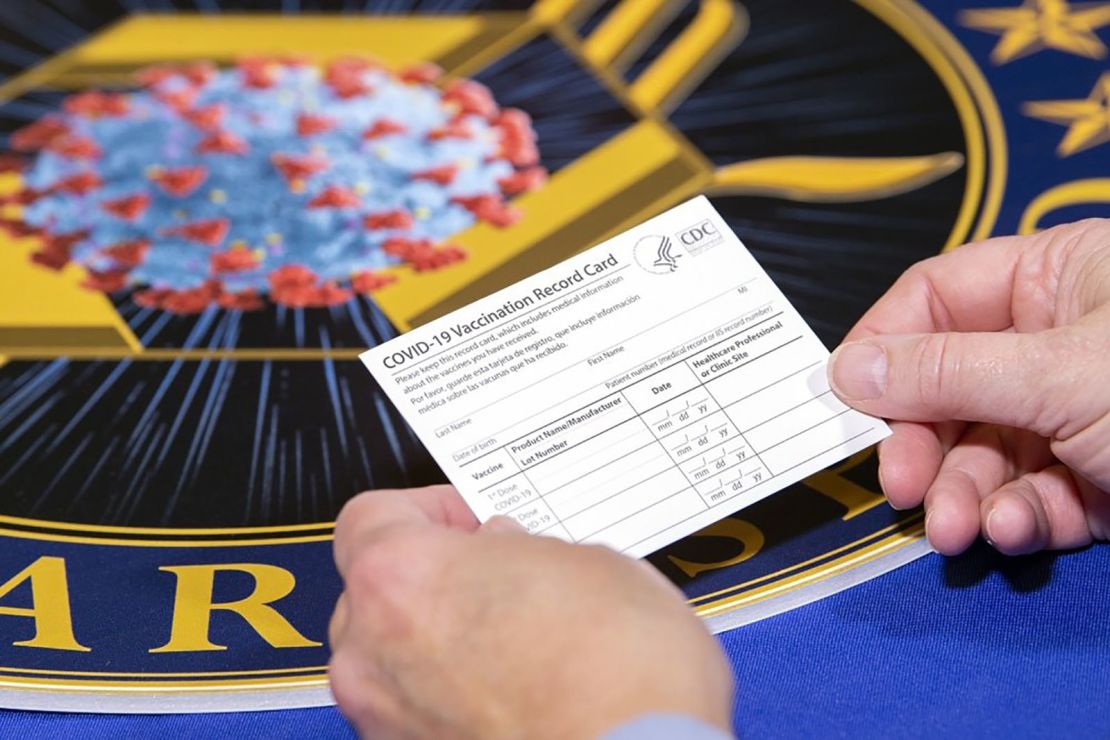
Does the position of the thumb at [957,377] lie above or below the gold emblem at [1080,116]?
below

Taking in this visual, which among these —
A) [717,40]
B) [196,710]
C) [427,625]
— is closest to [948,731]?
[427,625]

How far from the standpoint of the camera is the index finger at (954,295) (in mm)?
978

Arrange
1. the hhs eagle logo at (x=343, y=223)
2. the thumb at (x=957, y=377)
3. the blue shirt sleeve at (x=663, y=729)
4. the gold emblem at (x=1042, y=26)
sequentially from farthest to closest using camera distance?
the gold emblem at (x=1042, y=26), the hhs eagle logo at (x=343, y=223), the thumb at (x=957, y=377), the blue shirt sleeve at (x=663, y=729)

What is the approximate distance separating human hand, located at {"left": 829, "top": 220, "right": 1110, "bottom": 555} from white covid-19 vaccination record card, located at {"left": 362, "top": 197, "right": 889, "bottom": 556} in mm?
42

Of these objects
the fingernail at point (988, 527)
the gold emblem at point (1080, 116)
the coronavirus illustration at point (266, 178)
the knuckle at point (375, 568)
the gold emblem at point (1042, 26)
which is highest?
the coronavirus illustration at point (266, 178)

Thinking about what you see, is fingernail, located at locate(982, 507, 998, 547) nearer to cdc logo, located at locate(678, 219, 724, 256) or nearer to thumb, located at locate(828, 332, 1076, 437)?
thumb, located at locate(828, 332, 1076, 437)

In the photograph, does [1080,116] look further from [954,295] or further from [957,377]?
[957,377]

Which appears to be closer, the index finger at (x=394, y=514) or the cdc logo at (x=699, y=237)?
the index finger at (x=394, y=514)

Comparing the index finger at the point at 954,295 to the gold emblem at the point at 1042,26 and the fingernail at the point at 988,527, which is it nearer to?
the fingernail at the point at 988,527

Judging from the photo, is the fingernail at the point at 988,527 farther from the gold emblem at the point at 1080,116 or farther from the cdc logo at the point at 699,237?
the gold emblem at the point at 1080,116

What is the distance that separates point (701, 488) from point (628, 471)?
0.05 metres

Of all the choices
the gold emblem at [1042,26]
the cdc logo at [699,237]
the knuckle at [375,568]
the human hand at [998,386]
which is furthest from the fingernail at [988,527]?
the gold emblem at [1042,26]

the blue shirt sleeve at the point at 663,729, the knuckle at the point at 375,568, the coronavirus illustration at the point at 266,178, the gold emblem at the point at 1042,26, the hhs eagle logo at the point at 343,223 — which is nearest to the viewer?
the blue shirt sleeve at the point at 663,729

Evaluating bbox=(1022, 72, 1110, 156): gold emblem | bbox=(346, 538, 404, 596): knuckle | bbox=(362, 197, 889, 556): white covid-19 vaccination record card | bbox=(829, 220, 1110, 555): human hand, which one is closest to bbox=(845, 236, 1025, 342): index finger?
bbox=(829, 220, 1110, 555): human hand
